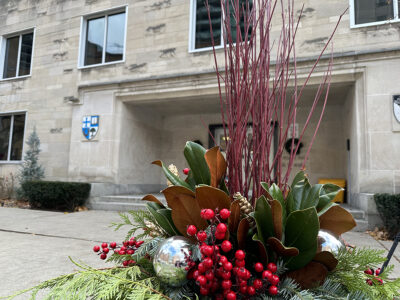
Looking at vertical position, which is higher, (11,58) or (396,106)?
(11,58)

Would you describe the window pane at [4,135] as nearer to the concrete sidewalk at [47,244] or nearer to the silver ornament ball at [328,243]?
the concrete sidewalk at [47,244]

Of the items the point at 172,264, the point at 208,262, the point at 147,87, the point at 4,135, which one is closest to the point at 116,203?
the point at 147,87

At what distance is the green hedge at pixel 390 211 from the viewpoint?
4762mm

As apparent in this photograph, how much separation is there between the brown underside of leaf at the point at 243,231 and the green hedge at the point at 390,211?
5027 millimetres

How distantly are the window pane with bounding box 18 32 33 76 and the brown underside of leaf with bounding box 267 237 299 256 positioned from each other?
1200cm

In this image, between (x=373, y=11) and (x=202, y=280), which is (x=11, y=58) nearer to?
(x=373, y=11)

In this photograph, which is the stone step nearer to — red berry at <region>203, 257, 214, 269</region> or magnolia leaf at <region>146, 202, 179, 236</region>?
magnolia leaf at <region>146, 202, 179, 236</region>

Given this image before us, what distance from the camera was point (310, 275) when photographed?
0.90m

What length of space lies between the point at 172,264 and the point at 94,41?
33.2 ft

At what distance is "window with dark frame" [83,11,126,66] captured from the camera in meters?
9.05

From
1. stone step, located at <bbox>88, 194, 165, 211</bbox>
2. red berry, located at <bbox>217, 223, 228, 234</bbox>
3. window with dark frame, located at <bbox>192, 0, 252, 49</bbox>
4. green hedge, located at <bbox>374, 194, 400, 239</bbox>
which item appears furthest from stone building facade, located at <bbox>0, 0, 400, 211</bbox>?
red berry, located at <bbox>217, 223, 228, 234</bbox>

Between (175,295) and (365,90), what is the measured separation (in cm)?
648

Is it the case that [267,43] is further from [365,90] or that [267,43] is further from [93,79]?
[93,79]

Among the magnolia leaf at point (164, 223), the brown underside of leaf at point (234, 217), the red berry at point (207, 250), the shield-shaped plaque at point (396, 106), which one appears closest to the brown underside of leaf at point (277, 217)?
the brown underside of leaf at point (234, 217)
